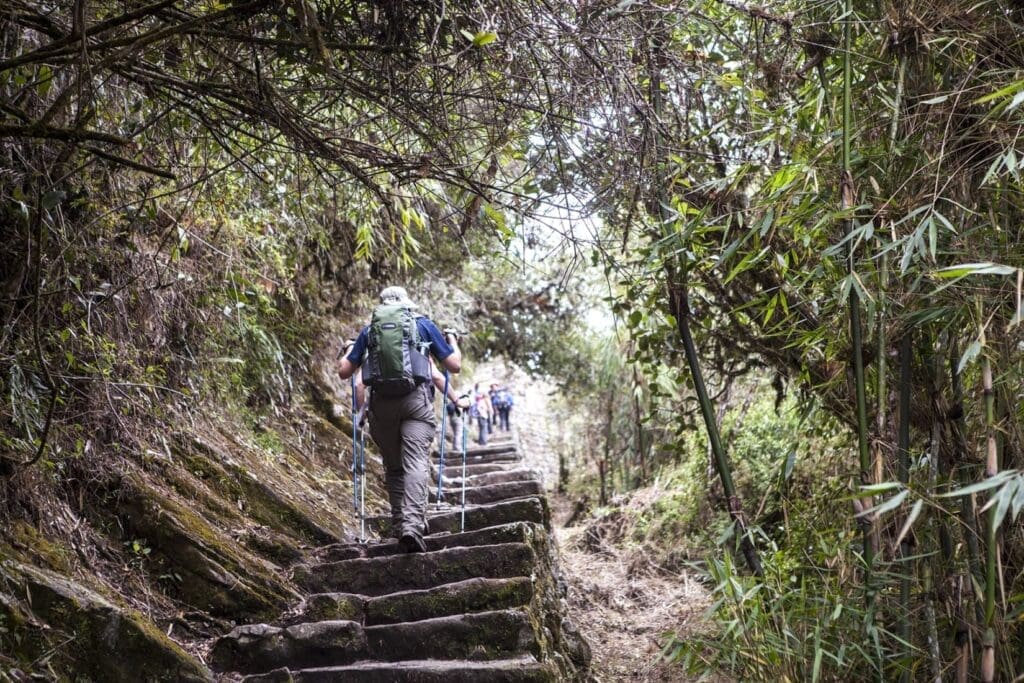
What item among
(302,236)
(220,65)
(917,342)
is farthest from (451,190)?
(302,236)

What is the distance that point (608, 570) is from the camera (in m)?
9.23

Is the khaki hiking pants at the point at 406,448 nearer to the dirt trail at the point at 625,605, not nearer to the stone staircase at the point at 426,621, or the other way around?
the stone staircase at the point at 426,621

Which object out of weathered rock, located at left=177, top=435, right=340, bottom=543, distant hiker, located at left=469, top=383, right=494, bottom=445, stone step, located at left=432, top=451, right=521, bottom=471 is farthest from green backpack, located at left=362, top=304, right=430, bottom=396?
distant hiker, located at left=469, top=383, right=494, bottom=445

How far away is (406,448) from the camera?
5230 mm

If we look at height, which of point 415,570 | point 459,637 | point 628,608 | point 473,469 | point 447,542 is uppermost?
point 473,469

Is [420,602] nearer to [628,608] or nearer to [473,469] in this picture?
[628,608]

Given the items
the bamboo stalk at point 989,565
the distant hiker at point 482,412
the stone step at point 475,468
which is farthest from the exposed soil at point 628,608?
the distant hiker at point 482,412

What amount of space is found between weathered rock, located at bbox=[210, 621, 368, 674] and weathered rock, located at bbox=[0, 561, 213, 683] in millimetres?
370

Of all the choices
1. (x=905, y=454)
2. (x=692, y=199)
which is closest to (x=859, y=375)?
(x=905, y=454)

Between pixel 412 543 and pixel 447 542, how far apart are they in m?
0.30

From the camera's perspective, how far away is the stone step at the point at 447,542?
5.15 m

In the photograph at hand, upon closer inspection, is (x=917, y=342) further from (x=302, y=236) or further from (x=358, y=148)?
(x=302, y=236)

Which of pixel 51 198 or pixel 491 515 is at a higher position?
pixel 51 198

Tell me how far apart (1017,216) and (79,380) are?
4.29 m
